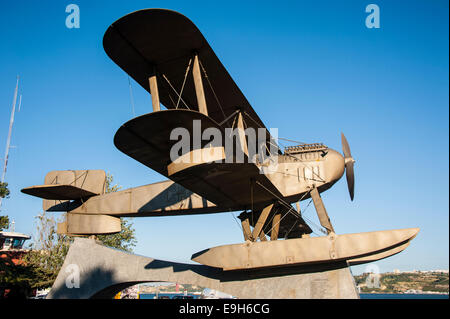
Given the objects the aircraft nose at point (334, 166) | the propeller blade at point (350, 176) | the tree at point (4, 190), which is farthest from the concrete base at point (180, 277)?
the tree at point (4, 190)

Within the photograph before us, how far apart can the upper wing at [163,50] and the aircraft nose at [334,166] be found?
438cm

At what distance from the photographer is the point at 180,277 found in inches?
555

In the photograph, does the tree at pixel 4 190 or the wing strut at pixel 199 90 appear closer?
the wing strut at pixel 199 90

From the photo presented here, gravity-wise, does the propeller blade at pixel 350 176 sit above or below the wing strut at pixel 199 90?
below

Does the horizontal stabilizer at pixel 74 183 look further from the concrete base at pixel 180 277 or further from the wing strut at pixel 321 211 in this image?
the wing strut at pixel 321 211

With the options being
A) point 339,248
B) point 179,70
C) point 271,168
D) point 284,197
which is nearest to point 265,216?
point 284,197

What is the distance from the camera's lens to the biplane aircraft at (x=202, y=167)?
26.7 feet

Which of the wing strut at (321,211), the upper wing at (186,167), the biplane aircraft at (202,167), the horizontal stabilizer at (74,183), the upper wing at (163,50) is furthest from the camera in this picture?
the horizontal stabilizer at (74,183)

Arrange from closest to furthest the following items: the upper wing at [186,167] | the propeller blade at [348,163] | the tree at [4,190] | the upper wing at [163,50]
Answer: the upper wing at [186,167] → the upper wing at [163,50] → the propeller blade at [348,163] → the tree at [4,190]

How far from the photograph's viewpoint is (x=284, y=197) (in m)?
13.1

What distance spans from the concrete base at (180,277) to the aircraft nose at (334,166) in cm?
322

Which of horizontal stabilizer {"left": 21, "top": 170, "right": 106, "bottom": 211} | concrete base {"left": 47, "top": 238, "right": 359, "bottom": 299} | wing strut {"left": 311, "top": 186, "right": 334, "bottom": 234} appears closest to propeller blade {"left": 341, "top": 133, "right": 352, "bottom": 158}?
wing strut {"left": 311, "top": 186, "right": 334, "bottom": 234}

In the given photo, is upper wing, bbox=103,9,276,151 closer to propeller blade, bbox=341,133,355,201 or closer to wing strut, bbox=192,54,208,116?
wing strut, bbox=192,54,208,116
